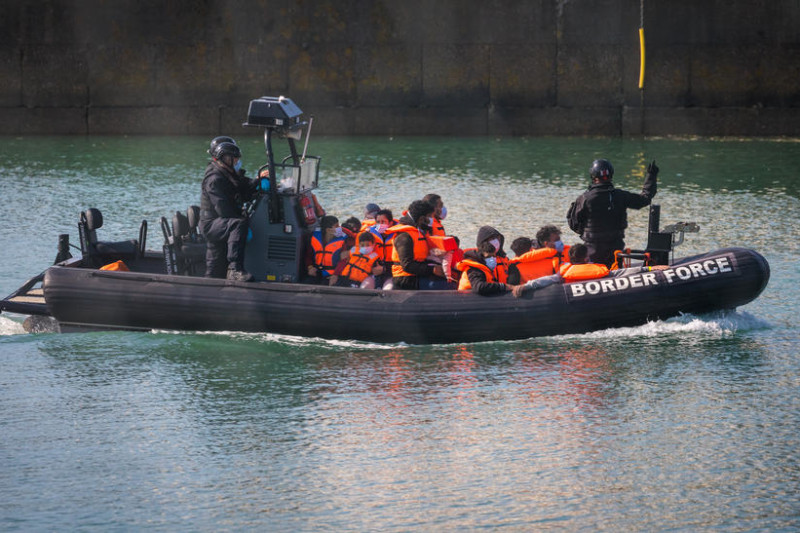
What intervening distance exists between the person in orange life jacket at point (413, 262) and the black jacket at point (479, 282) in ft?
1.56

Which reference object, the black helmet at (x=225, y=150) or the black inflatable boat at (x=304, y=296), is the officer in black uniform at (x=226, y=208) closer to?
the black helmet at (x=225, y=150)

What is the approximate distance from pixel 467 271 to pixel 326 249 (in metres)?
1.49

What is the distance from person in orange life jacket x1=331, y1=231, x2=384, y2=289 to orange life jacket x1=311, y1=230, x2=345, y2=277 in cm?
14

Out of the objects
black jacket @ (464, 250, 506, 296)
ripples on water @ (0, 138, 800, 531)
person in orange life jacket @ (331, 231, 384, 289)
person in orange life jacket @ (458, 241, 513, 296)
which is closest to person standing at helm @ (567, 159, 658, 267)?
ripples on water @ (0, 138, 800, 531)

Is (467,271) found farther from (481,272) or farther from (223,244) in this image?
(223,244)

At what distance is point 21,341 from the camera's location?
12.4 metres

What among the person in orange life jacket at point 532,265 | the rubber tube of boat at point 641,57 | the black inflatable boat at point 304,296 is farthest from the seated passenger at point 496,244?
the rubber tube of boat at point 641,57

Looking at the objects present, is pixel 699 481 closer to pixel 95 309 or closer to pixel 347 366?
pixel 347 366

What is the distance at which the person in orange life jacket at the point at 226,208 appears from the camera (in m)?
11.8

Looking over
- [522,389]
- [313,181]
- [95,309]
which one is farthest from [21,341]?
[522,389]

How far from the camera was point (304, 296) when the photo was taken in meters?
11.5

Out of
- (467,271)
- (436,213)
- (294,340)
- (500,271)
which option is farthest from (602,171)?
(294,340)

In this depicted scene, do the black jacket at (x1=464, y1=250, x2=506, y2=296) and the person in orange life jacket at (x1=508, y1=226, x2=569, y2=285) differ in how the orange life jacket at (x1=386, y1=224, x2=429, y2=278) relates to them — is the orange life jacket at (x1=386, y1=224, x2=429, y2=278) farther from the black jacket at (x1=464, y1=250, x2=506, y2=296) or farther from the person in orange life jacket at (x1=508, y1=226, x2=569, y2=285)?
the person in orange life jacket at (x1=508, y1=226, x2=569, y2=285)

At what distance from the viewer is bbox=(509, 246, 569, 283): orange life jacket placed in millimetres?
11688
